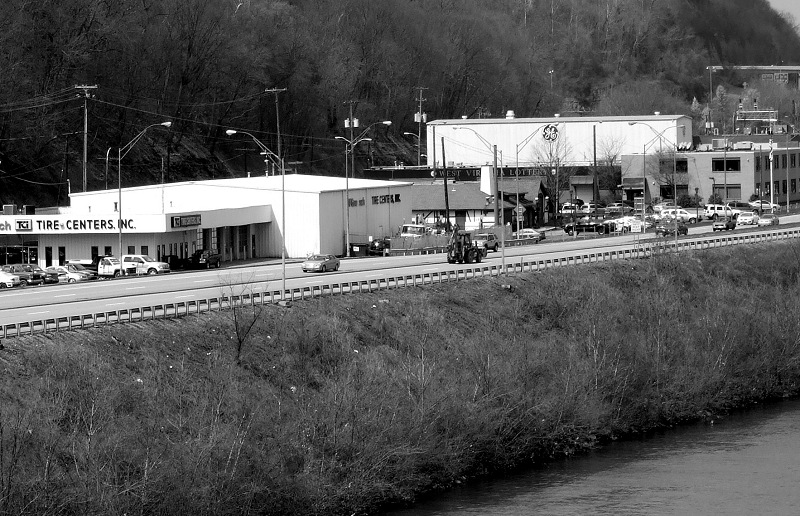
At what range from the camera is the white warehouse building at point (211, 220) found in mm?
71875

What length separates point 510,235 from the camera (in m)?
94.0

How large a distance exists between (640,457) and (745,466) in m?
3.78

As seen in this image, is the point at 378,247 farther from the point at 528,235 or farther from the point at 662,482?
the point at 662,482

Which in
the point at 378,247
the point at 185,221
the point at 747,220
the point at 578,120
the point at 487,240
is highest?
the point at 578,120

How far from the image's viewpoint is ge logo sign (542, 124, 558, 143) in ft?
445

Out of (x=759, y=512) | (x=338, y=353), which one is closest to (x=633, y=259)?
(x=338, y=353)

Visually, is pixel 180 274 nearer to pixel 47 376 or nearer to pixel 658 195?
pixel 47 376

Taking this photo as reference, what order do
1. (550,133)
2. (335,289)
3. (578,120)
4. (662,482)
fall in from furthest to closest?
(578,120)
(550,133)
(335,289)
(662,482)

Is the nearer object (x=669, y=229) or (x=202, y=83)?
(x=669, y=229)

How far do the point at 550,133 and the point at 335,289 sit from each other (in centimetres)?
8548

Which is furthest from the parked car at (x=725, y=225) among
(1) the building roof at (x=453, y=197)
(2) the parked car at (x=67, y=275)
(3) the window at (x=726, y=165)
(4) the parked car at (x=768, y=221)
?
(2) the parked car at (x=67, y=275)

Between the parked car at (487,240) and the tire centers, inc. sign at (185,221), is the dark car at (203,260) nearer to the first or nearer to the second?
the tire centers, inc. sign at (185,221)

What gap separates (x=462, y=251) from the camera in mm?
70188

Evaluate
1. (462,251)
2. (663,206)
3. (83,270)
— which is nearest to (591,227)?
(663,206)
